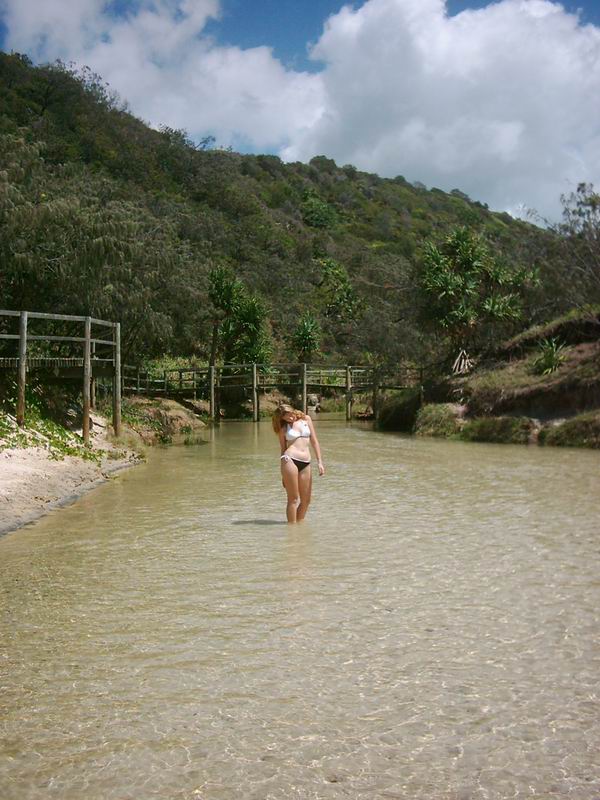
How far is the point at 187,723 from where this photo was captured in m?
4.30

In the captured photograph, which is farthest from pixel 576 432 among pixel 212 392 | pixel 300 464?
pixel 212 392

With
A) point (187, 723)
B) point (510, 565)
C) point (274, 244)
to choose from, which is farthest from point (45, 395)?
point (274, 244)

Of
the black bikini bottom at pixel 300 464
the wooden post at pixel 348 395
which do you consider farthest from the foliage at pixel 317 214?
the black bikini bottom at pixel 300 464

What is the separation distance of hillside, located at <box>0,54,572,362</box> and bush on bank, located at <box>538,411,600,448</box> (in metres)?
7.53

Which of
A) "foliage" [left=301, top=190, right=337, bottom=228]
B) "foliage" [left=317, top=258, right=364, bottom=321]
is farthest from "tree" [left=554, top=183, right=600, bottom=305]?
"foliage" [left=301, top=190, right=337, bottom=228]

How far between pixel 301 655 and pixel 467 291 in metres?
23.7

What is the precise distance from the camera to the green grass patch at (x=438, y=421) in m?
24.3

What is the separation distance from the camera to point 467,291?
91.0ft

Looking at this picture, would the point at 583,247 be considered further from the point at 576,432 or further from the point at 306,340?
the point at 306,340

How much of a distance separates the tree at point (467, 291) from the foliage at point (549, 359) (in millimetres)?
3425

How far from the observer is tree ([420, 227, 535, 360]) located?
1080 inches

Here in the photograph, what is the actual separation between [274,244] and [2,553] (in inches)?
2188

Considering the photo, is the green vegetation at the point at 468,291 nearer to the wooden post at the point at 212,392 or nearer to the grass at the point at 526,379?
the grass at the point at 526,379

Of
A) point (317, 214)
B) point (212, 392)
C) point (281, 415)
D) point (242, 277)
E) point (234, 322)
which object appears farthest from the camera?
point (317, 214)
